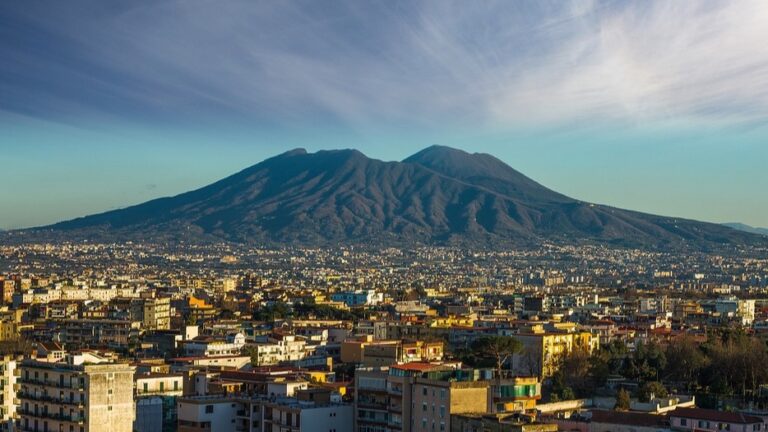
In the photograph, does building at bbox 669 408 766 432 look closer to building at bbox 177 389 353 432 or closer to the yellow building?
building at bbox 177 389 353 432

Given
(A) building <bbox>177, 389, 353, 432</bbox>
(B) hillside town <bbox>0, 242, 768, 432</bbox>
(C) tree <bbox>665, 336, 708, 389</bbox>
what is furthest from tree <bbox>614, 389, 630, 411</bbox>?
(A) building <bbox>177, 389, 353, 432</bbox>


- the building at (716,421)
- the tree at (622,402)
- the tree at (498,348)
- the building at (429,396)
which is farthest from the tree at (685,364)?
the building at (429,396)

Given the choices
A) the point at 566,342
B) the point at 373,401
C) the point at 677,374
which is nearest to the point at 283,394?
the point at 373,401

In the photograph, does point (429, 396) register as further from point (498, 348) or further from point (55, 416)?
point (498, 348)

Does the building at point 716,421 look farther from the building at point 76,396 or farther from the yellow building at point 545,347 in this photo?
the yellow building at point 545,347

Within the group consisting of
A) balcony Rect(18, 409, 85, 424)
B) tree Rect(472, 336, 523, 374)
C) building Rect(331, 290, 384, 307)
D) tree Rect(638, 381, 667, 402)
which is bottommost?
building Rect(331, 290, 384, 307)

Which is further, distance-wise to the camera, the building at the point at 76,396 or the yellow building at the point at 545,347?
the yellow building at the point at 545,347

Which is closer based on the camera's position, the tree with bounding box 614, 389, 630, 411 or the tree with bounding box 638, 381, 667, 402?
the tree with bounding box 614, 389, 630, 411
